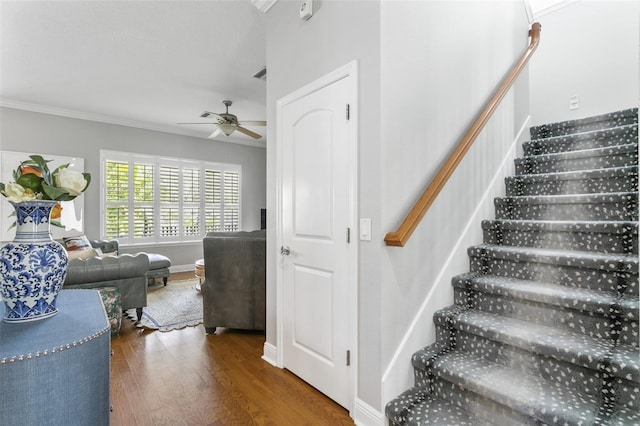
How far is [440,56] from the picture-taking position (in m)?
2.12

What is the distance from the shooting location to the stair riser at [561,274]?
5.47 feet

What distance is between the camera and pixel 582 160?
2.54 meters

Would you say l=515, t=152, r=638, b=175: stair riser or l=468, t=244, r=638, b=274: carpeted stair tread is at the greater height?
l=515, t=152, r=638, b=175: stair riser

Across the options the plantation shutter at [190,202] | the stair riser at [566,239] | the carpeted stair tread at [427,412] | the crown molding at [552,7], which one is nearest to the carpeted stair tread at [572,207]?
the stair riser at [566,239]

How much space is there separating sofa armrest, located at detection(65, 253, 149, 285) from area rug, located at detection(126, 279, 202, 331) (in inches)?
23.2

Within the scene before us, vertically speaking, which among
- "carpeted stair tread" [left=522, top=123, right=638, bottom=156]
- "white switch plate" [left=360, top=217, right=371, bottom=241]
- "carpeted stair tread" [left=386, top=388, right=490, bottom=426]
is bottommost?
"carpeted stair tread" [left=386, top=388, right=490, bottom=426]

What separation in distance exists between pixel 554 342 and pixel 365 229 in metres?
1.05

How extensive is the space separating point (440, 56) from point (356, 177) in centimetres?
104

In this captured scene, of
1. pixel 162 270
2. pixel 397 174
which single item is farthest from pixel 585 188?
pixel 162 270

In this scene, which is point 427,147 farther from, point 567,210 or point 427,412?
point 427,412

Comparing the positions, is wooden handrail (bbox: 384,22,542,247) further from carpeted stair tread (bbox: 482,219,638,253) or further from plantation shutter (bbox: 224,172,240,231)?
plantation shutter (bbox: 224,172,240,231)

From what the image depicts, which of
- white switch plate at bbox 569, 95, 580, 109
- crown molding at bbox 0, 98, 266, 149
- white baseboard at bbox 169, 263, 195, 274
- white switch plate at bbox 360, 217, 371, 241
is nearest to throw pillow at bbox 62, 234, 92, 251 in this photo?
white baseboard at bbox 169, 263, 195, 274

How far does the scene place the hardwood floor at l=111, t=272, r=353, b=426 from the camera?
189 centimetres

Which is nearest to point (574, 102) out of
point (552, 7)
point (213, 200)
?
point (552, 7)
